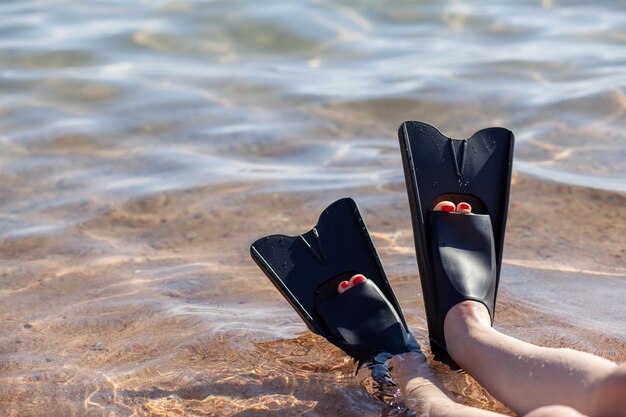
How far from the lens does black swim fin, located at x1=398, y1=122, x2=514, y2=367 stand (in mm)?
2572

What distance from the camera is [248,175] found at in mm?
4199

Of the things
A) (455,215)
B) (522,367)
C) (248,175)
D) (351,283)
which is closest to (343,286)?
(351,283)

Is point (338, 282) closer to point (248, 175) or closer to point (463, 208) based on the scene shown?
point (463, 208)

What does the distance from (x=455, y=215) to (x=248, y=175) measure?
1664mm

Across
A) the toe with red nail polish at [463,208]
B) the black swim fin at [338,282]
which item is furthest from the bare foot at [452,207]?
the black swim fin at [338,282]

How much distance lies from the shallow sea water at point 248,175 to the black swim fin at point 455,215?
9.2 inches

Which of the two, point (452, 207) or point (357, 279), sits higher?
point (452, 207)

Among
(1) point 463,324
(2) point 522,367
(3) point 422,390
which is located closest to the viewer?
(2) point 522,367

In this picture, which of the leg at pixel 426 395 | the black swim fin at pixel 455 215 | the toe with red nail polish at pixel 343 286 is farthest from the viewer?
the toe with red nail polish at pixel 343 286

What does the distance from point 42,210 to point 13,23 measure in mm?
3950

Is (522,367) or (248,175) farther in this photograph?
(248,175)

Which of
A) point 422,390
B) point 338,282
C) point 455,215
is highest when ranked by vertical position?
point 455,215

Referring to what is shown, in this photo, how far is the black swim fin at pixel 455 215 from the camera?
2572 mm

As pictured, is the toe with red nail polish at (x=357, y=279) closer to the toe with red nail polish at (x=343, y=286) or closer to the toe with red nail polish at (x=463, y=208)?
the toe with red nail polish at (x=343, y=286)
